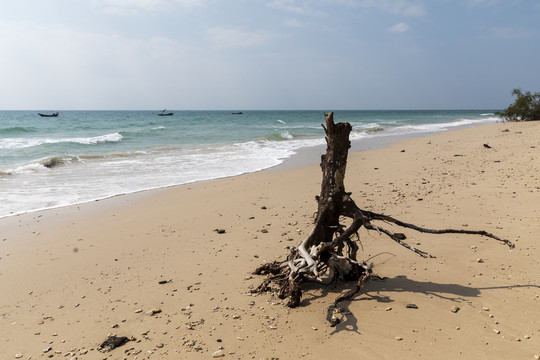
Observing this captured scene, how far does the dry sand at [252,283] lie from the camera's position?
3277mm

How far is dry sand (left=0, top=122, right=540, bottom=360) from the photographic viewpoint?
328 cm

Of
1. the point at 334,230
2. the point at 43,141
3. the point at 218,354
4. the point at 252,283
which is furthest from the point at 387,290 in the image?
the point at 43,141

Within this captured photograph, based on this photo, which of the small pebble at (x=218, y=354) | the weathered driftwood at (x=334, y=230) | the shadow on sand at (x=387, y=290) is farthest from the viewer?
the weathered driftwood at (x=334, y=230)

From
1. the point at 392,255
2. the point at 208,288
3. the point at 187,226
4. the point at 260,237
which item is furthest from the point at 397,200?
the point at 208,288

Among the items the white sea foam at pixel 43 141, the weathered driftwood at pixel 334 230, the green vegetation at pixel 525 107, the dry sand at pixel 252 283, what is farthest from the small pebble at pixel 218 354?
the green vegetation at pixel 525 107

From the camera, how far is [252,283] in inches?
173

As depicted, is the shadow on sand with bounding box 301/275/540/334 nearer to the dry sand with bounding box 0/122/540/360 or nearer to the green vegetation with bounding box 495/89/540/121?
the dry sand with bounding box 0/122/540/360

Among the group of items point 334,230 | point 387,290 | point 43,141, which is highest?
point 334,230

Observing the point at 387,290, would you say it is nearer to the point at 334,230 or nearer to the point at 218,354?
the point at 334,230

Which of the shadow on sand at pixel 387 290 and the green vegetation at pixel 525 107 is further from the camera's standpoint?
the green vegetation at pixel 525 107

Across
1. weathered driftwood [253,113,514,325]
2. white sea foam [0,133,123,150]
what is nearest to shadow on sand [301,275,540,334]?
weathered driftwood [253,113,514,325]

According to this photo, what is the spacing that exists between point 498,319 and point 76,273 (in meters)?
4.97

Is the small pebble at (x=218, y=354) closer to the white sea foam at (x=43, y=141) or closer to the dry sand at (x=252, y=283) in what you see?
the dry sand at (x=252, y=283)

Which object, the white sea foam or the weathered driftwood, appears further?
the white sea foam
